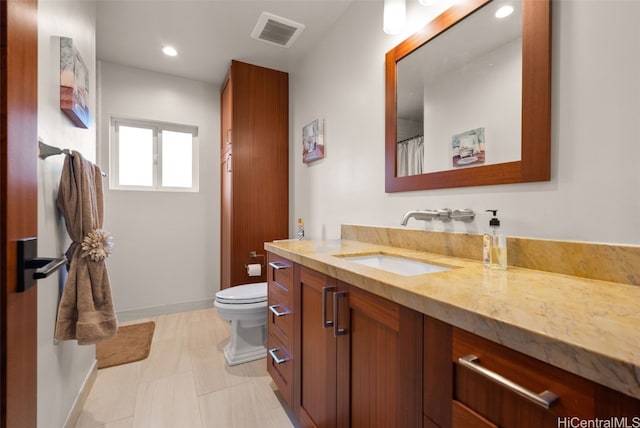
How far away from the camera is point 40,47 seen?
98 centimetres

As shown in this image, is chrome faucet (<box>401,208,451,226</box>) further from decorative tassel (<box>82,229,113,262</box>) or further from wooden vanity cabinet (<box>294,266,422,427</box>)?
decorative tassel (<box>82,229,113,262</box>)

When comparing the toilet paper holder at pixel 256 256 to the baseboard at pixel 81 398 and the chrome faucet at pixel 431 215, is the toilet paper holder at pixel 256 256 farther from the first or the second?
the chrome faucet at pixel 431 215

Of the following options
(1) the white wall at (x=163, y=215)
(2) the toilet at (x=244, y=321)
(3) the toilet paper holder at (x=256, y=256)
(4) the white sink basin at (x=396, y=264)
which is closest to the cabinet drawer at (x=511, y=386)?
(4) the white sink basin at (x=396, y=264)

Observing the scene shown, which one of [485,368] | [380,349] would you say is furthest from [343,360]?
[485,368]

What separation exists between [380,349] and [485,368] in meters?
0.34

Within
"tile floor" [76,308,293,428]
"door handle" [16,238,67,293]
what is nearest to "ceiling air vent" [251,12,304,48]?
"door handle" [16,238,67,293]

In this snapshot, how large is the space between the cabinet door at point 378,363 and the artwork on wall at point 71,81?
147 cm

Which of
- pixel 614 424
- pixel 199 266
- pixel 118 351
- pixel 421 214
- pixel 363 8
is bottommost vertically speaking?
pixel 118 351

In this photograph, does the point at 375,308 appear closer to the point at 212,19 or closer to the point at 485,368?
the point at 485,368

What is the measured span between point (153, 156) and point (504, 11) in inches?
126

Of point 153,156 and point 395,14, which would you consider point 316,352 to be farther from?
point 153,156

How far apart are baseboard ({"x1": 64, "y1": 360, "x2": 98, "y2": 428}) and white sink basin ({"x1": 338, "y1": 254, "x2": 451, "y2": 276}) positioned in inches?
60.8

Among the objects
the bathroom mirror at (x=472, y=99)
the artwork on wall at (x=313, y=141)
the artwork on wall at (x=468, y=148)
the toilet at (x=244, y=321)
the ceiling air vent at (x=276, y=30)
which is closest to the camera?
the bathroom mirror at (x=472, y=99)

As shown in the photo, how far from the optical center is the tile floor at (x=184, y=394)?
1.43 metres
